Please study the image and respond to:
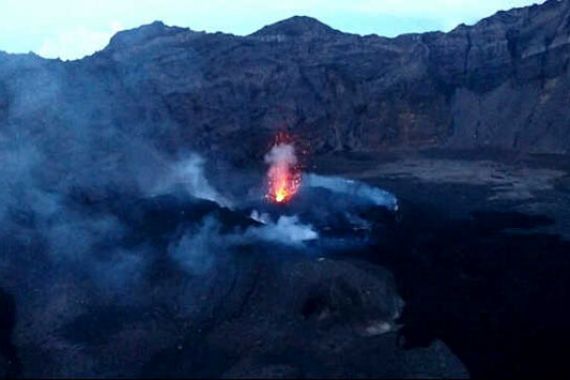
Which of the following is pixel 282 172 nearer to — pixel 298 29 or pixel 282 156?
pixel 282 156

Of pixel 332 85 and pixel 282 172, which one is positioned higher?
pixel 332 85

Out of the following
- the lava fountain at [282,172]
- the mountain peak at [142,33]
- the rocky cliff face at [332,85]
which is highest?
the mountain peak at [142,33]

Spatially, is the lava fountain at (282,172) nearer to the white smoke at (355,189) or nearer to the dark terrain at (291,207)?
the dark terrain at (291,207)

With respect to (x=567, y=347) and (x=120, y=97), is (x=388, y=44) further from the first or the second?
(x=567, y=347)

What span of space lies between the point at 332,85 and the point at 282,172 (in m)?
13.8

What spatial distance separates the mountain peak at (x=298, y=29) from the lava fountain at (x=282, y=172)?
11546 millimetres

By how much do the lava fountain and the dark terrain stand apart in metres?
0.93

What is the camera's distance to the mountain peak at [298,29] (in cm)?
6184

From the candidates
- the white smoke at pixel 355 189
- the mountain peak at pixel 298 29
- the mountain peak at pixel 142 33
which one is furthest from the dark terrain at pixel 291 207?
the white smoke at pixel 355 189

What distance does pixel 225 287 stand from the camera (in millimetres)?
24984

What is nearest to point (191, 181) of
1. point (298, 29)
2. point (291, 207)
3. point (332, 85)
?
point (291, 207)

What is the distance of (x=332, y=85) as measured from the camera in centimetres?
5919

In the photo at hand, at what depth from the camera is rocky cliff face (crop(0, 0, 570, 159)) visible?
5275 centimetres

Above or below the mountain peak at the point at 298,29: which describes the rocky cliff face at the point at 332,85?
below
